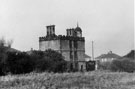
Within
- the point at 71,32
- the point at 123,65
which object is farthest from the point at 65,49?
the point at 123,65

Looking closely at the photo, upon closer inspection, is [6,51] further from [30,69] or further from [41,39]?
[41,39]

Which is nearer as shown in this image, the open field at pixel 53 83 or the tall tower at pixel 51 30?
the open field at pixel 53 83

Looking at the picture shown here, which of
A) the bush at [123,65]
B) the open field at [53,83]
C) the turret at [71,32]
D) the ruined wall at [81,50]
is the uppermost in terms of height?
the turret at [71,32]

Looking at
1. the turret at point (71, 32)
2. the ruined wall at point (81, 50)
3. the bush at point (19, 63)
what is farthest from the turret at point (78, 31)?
the bush at point (19, 63)

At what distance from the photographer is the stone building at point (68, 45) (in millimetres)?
58094

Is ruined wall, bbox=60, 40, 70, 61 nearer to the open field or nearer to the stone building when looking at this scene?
the stone building

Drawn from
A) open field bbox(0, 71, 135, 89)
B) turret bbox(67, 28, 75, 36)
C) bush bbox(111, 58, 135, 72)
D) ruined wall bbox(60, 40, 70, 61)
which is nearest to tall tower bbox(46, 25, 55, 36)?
ruined wall bbox(60, 40, 70, 61)

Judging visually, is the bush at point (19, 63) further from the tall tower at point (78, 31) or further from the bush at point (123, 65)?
the tall tower at point (78, 31)

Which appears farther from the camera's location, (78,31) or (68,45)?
(78,31)

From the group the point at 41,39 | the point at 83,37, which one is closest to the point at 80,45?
the point at 83,37

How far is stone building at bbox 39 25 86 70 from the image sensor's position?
191ft

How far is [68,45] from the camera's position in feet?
195

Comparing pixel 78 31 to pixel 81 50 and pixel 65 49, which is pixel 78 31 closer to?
pixel 81 50

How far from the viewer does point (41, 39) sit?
60.4 metres
